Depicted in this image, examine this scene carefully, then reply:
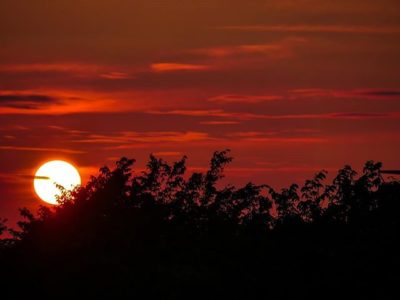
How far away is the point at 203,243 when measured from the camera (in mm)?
45406

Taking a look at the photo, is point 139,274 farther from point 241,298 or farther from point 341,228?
point 341,228

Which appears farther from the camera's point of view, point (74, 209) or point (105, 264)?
point (74, 209)

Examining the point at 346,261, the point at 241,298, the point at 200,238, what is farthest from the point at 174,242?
the point at 346,261

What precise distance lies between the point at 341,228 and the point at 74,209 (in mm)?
9679

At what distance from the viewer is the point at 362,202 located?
44.8 m

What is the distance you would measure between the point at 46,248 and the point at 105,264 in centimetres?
294

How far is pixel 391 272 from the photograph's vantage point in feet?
134

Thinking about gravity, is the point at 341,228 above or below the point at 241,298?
above

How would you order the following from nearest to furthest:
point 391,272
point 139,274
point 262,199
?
1. point 391,272
2. point 139,274
3. point 262,199

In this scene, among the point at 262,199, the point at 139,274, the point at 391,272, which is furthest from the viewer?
the point at 262,199

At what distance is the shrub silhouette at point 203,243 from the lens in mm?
41969

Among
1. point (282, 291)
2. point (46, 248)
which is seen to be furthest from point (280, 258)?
point (46, 248)

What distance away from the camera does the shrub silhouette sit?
41969 millimetres

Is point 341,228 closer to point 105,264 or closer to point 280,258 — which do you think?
point 280,258
